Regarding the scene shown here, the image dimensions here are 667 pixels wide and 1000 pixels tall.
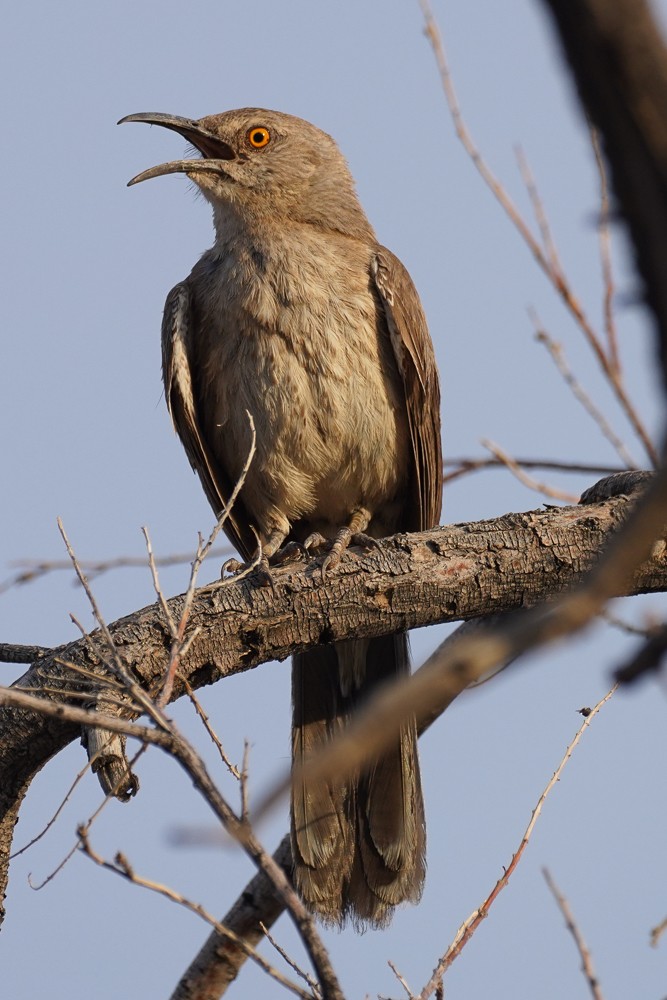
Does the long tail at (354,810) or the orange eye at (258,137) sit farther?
the orange eye at (258,137)

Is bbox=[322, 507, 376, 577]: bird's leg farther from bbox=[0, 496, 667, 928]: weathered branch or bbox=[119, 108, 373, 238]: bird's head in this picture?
bbox=[119, 108, 373, 238]: bird's head

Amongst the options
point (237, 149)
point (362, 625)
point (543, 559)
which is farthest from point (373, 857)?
point (237, 149)

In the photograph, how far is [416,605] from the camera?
13.8 ft

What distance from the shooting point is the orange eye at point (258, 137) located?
623cm

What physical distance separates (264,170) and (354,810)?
3398 mm

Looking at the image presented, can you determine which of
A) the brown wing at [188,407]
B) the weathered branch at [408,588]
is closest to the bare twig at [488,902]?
the weathered branch at [408,588]

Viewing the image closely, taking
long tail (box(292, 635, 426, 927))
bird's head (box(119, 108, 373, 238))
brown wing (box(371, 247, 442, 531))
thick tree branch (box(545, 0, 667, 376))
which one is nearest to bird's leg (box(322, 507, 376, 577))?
brown wing (box(371, 247, 442, 531))

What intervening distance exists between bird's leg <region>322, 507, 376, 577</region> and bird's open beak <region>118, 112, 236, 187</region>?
6.57 ft

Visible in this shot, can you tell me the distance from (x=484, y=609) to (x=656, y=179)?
10.6 feet

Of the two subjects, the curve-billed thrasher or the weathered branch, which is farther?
the curve-billed thrasher

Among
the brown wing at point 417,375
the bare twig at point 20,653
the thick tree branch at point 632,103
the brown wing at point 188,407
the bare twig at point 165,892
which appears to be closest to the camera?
the thick tree branch at point 632,103

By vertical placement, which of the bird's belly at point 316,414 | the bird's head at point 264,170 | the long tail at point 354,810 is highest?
the bird's head at point 264,170

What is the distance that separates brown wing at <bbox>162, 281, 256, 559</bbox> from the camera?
18.9 ft

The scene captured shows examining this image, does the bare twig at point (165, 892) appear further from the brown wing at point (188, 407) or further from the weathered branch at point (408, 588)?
the brown wing at point (188, 407)
